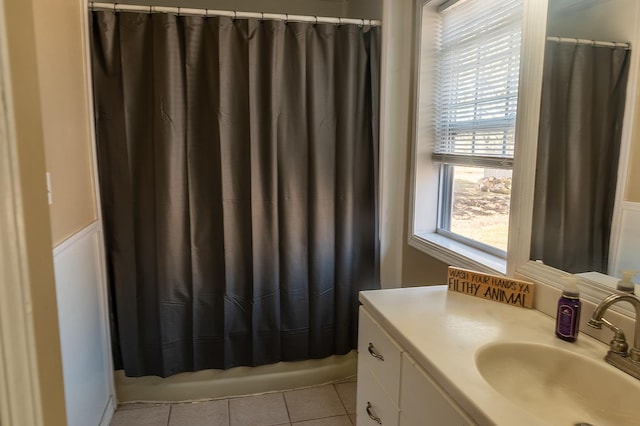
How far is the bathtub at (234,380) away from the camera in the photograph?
2.29 m

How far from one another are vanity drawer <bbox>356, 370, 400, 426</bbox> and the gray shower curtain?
0.84 metres

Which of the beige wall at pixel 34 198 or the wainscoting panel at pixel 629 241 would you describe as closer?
the beige wall at pixel 34 198

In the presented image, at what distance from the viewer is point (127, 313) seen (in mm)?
2164

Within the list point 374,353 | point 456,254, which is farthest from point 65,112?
point 456,254

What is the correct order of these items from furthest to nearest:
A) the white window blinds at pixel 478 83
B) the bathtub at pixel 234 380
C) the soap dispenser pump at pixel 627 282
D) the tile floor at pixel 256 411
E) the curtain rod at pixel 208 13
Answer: the bathtub at pixel 234 380, the tile floor at pixel 256 411, the curtain rod at pixel 208 13, the white window blinds at pixel 478 83, the soap dispenser pump at pixel 627 282

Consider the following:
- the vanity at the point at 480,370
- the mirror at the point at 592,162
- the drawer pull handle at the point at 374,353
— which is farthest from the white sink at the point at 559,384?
the drawer pull handle at the point at 374,353

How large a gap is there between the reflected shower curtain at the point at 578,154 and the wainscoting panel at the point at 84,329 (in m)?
1.69

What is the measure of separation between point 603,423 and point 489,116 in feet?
3.90

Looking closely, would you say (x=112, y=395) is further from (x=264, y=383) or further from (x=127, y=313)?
(x=264, y=383)

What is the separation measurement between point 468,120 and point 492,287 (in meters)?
0.81

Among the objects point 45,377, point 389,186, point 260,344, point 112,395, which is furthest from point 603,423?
point 112,395

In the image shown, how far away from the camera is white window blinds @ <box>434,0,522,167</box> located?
1.67 metres

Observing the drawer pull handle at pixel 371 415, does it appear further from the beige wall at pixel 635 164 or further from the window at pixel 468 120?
the beige wall at pixel 635 164

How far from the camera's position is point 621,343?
1035mm
